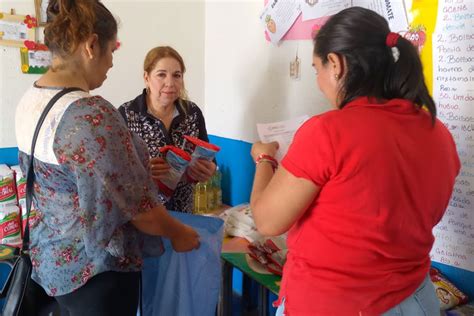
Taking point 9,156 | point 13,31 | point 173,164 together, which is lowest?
point 9,156

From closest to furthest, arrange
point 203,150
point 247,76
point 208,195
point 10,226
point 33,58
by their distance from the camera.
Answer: point 203,150, point 10,226, point 33,58, point 247,76, point 208,195

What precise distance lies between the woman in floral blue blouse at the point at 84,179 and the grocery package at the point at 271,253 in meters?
0.63

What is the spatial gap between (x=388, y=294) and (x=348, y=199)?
0.23 m

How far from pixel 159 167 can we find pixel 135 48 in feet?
4.03

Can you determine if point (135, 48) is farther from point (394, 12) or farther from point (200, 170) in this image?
point (394, 12)

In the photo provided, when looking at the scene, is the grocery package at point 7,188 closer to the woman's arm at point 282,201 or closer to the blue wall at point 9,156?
the blue wall at point 9,156

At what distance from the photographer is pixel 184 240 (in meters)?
1.18

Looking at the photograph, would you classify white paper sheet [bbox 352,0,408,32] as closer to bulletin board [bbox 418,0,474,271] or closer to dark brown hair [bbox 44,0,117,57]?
bulletin board [bbox 418,0,474,271]

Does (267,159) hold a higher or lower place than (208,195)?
higher

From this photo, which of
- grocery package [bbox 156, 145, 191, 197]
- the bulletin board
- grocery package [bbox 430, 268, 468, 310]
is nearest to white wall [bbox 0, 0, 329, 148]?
the bulletin board

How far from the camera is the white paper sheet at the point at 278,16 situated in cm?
186

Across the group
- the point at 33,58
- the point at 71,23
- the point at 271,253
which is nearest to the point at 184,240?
the point at 271,253

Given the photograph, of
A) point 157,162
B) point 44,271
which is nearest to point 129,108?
point 157,162

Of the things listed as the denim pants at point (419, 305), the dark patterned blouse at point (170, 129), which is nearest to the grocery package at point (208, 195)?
the dark patterned blouse at point (170, 129)
